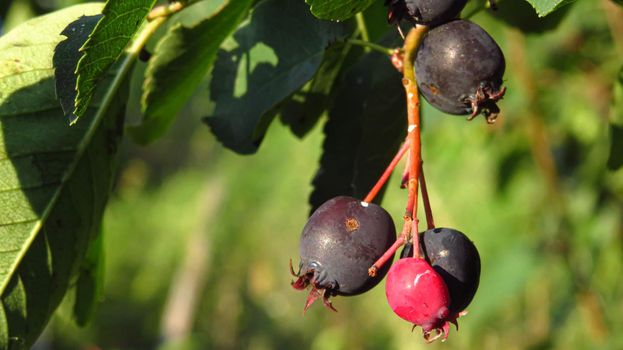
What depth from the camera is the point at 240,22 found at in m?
1.07

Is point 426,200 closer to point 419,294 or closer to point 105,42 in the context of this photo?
point 419,294

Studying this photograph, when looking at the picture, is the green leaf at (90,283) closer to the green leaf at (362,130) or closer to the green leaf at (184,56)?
the green leaf at (184,56)

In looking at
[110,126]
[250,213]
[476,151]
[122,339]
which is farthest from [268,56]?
[122,339]

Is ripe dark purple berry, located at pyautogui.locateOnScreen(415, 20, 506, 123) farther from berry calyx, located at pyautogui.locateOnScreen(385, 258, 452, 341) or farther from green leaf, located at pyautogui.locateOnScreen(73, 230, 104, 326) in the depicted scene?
green leaf, located at pyautogui.locateOnScreen(73, 230, 104, 326)

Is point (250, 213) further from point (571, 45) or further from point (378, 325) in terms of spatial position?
point (571, 45)

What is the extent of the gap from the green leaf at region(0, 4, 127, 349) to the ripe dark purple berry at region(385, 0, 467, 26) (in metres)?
0.39

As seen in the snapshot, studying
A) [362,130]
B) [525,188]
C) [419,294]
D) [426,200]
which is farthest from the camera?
[525,188]

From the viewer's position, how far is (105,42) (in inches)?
31.4

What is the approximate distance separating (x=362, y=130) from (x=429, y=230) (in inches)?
13.4

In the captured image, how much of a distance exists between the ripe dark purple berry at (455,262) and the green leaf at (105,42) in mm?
362

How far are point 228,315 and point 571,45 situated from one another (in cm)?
692

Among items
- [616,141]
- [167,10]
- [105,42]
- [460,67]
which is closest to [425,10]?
[460,67]

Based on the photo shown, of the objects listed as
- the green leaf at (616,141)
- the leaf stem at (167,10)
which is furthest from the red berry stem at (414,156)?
the green leaf at (616,141)

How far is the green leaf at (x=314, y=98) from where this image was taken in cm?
111
